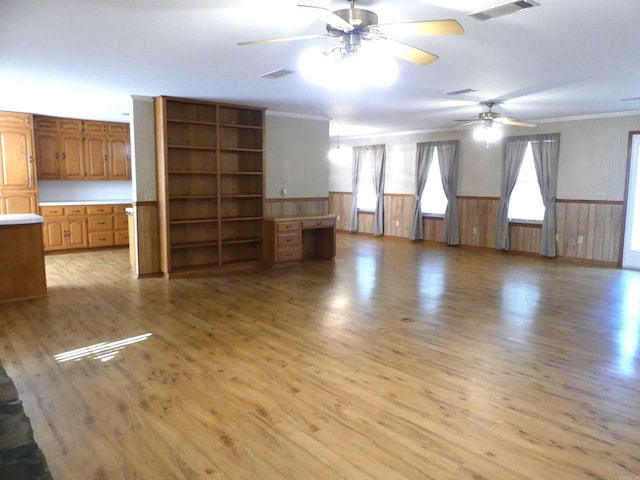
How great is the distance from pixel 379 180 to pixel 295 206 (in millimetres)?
3693

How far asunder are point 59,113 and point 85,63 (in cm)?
414

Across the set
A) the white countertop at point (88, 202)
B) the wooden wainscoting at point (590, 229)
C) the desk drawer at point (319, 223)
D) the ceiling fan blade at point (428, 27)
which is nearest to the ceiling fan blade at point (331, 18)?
the ceiling fan blade at point (428, 27)

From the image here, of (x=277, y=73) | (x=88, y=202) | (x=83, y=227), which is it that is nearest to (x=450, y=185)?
(x=277, y=73)

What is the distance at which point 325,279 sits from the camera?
6246mm

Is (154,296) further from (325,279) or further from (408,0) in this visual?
(408,0)

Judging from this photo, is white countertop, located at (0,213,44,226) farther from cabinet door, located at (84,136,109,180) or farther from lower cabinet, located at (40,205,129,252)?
cabinet door, located at (84,136,109,180)

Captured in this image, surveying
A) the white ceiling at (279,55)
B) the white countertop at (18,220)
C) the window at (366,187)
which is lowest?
the white countertop at (18,220)

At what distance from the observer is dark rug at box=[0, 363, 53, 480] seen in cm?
153

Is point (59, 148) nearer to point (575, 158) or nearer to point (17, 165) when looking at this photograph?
point (17, 165)

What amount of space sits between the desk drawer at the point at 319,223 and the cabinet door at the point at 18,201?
4910mm

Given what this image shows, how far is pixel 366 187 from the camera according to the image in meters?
11.3

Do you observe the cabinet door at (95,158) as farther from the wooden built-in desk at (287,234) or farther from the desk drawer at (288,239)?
the desk drawer at (288,239)

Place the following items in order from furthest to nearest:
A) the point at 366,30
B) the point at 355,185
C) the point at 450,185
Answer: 1. the point at 355,185
2. the point at 450,185
3. the point at 366,30

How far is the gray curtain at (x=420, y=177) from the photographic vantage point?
9688 millimetres
